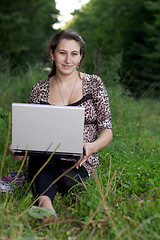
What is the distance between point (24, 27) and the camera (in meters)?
12.7

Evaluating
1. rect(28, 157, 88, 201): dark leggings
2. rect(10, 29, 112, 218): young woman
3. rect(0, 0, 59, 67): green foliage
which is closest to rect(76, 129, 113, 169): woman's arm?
rect(10, 29, 112, 218): young woman

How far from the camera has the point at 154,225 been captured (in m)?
1.67

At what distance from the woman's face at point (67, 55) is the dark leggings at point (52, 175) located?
0.70 m

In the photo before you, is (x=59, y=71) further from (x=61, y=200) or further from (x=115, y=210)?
(x=115, y=210)

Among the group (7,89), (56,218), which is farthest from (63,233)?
(7,89)

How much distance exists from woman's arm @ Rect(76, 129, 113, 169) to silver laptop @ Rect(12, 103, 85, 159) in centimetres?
15

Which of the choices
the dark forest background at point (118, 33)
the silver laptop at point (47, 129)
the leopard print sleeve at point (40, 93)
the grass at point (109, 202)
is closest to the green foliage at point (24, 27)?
the dark forest background at point (118, 33)

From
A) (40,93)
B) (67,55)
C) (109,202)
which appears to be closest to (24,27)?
(40,93)

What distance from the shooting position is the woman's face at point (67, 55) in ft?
7.77

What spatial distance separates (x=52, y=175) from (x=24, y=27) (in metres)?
11.5

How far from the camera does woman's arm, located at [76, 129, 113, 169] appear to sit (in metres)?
2.10

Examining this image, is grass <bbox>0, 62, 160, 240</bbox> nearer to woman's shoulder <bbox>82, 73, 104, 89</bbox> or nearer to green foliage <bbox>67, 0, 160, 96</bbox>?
woman's shoulder <bbox>82, 73, 104, 89</bbox>

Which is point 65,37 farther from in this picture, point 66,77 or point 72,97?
point 72,97

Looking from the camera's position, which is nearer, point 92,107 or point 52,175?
point 52,175
